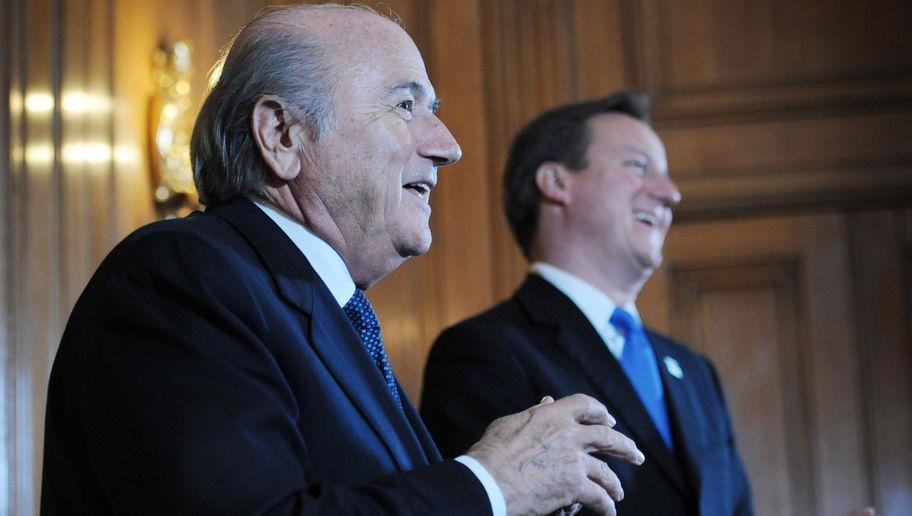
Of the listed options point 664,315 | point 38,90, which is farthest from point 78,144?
point 664,315

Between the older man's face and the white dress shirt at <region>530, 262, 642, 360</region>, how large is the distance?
35.5 inches

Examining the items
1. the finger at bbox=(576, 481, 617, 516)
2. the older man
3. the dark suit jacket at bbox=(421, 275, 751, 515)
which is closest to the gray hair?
the older man

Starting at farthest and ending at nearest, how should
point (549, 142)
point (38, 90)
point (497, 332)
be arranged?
point (549, 142)
point (38, 90)
point (497, 332)

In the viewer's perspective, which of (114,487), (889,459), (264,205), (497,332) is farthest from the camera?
(889,459)

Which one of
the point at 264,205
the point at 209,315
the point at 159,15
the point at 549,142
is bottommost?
the point at 209,315

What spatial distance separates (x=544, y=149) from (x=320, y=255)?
53.2 inches

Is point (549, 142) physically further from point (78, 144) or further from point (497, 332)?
point (78, 144)

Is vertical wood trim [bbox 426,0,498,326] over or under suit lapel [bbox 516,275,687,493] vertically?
over

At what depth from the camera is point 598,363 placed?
2535mm

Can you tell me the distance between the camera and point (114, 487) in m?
1.38

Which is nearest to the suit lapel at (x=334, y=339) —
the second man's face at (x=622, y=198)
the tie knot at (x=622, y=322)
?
the tie knot at (x=622, y=322)

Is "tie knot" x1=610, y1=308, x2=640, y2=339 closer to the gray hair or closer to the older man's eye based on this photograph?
the older man's eye

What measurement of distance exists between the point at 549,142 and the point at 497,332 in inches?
26.8

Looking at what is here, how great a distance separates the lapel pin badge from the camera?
273cm
